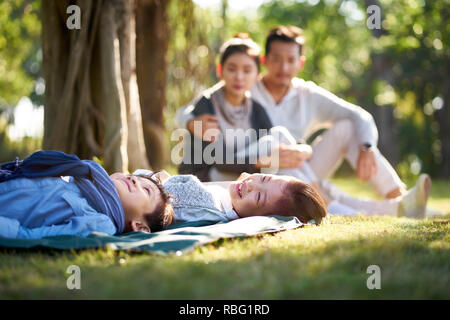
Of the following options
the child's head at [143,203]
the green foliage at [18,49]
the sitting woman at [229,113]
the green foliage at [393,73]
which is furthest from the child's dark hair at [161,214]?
the green foliage at [393,73]

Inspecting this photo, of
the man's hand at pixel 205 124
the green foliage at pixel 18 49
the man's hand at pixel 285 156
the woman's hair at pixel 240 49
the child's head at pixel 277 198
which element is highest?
the green foliage at pixel 18 49

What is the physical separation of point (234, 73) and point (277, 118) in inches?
29.4

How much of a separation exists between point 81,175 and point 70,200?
19 cm

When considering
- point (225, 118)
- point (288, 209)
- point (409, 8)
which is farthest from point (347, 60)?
point (288, 209)

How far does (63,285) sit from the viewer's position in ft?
4.96

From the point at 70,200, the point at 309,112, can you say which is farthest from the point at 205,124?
the point at 70,200

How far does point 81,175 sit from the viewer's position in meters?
2.29

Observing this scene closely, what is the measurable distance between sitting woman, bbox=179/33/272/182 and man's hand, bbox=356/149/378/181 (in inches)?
36.7

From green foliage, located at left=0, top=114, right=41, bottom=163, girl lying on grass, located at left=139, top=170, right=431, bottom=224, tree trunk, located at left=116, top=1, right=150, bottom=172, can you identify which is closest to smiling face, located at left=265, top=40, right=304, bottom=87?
tree trunk, located at left=116, top=1, right=150, bottom=172

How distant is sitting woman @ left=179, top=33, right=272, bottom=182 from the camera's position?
4191 mm

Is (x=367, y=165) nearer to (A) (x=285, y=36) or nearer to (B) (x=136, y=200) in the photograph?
(A) (x=285, y=36)

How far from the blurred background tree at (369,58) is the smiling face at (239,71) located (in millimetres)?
1463

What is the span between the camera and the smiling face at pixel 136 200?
234cm

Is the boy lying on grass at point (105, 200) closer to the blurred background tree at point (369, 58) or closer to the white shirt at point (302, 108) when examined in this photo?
the white shirt at point (302, 108)
